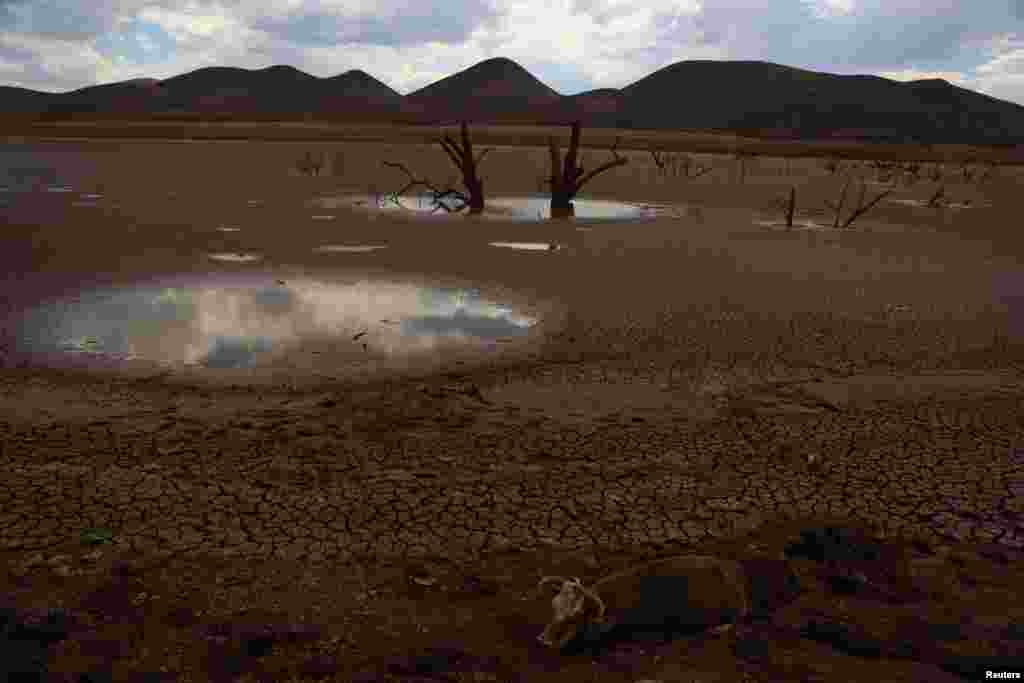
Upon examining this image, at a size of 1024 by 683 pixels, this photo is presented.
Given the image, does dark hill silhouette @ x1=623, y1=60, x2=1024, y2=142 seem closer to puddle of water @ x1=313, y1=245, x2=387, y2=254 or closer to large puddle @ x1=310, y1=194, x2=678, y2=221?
large puddle @ x1=310, y1=194, x2=678, y2=221

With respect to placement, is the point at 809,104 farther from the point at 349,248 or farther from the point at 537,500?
the point at 537,500

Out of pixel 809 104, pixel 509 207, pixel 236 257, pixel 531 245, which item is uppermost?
pixel 809 104

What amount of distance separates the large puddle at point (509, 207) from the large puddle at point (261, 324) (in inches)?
239

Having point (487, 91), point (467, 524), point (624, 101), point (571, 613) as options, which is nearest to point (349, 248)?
point (467, 524)

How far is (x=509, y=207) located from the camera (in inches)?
572

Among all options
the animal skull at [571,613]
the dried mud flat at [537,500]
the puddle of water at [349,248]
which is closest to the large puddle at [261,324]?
the dried mud flat at [537,500]

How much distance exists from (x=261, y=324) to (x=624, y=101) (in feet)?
384

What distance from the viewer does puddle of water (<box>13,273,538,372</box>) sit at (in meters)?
5.23

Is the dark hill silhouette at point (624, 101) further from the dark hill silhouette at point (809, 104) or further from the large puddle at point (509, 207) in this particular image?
the large puddle at point (509, 207)

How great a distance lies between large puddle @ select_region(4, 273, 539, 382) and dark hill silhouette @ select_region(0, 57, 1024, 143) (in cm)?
6619

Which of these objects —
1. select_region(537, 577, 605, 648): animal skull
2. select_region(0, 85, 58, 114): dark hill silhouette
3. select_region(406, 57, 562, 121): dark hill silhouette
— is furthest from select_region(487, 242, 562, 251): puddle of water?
select_region(0, 85, 58, 114): dark hill silhouette

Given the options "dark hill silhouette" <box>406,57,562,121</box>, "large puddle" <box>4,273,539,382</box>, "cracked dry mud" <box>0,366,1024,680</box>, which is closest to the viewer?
"cracked dry mud" <box>0,366,1024,680</box>

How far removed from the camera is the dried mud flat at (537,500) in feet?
7.55

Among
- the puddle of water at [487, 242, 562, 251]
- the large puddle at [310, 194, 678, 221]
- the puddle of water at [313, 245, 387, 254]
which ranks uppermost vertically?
the large puddle at [310, 194, 678, 221]
